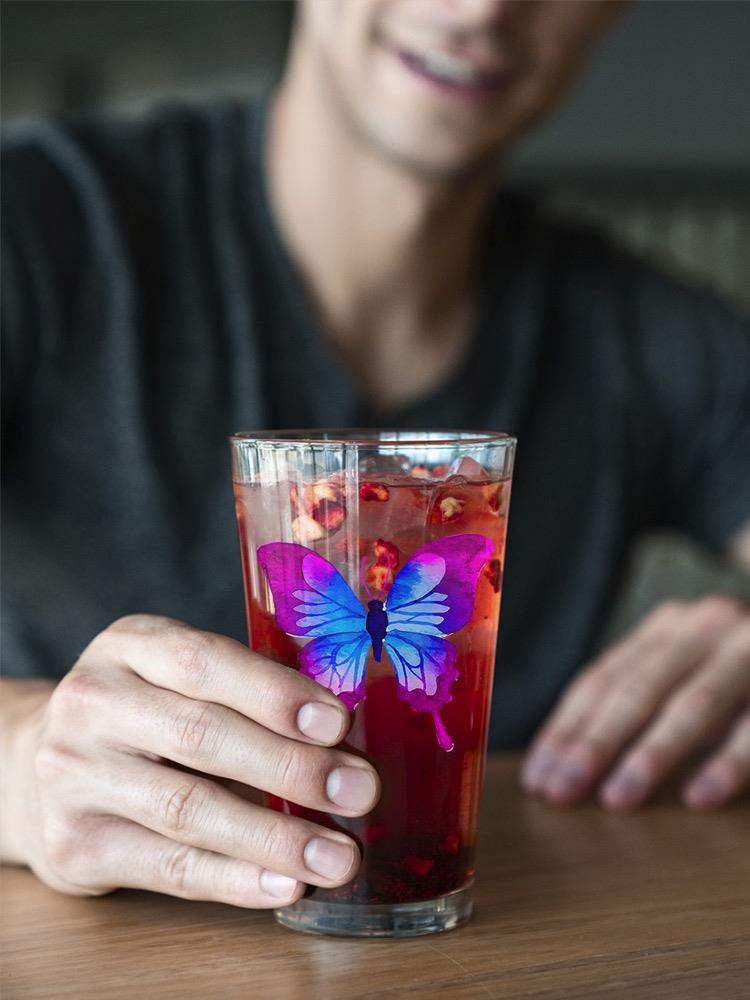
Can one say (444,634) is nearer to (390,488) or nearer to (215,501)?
(390,488)

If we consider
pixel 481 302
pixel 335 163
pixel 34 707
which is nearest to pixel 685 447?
pixel 481 302

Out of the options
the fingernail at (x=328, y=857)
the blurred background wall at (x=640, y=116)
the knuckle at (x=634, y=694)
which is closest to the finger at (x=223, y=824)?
the fingernail at (x=328, y=857)

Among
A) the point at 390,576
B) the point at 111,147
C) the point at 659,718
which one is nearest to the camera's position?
the point at 390,576

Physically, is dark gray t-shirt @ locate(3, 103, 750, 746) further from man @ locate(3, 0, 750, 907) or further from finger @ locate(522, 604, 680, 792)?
finger @ locate(522, 604, 680, 792)

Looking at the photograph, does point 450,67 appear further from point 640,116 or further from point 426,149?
point 640,116

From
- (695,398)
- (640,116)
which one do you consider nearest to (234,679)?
(695,398)
